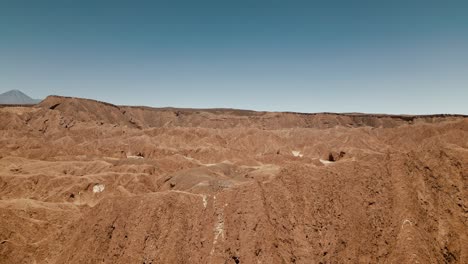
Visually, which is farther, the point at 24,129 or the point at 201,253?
the point at 24,129

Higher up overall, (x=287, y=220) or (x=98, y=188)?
(x=287, y=220)

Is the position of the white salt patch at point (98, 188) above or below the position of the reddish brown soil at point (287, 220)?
below

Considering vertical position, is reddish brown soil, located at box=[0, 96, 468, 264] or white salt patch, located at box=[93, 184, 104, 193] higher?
reddish brown soil, located at box=[0, 96, 468, 264]

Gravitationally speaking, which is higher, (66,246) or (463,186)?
(463,186)

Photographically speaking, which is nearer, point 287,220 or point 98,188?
point 287,220

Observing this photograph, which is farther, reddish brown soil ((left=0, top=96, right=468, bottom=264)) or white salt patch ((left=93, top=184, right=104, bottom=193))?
white salt patch ((left=93, top=184, right=104, bottom=193))

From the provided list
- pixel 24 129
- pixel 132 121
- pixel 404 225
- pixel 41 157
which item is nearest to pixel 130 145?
pixel 41 157

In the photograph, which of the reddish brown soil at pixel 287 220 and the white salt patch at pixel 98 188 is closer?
the reddish brown soil at pixel 287 220

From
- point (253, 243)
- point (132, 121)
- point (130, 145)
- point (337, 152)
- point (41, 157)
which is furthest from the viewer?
point (132, 121)

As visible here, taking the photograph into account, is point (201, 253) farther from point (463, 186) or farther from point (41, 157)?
point (41, 157)

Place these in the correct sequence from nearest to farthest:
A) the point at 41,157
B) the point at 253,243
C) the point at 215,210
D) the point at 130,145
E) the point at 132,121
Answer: the point at 253,243, the point at 215,210, the point at 41,157, the point at 130,145, the point at 132,121

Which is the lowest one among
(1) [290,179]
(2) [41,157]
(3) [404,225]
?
(2) [41,157]
